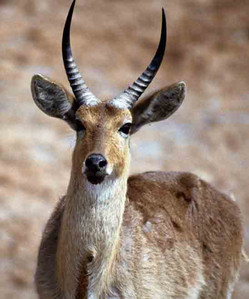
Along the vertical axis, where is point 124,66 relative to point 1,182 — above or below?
above

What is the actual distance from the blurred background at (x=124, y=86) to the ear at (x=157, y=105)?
20.2ft

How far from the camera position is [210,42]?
22031 millimetres

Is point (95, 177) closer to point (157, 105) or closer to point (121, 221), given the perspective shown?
point (121, 221)

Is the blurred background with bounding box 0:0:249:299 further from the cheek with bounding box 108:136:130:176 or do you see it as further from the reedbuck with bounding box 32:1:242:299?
the cheek with bounding box 108:136:130:176

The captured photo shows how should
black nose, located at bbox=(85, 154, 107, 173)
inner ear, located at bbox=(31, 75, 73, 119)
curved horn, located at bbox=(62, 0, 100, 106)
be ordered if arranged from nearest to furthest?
black nose, located at bbox=(85, 154, 107, 173) → curved horn, located at bbox=(62, 0, 100, 106) → inner ear, located at bbox=(31, 75, 73, 119)

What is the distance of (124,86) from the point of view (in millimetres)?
20359

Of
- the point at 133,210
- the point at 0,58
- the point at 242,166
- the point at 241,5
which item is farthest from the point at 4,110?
the point at 133,210

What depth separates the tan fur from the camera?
28.4 ft

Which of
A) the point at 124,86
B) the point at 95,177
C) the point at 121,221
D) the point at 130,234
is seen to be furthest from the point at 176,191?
the point at 124,86

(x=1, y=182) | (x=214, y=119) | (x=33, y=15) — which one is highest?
(x=33, y=15)

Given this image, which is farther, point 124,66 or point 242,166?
point 124,66

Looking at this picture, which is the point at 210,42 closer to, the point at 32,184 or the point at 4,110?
the point at 4,110

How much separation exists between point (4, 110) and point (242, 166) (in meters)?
4.84

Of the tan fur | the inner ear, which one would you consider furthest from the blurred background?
the inner ear
